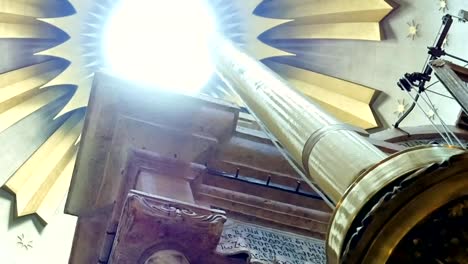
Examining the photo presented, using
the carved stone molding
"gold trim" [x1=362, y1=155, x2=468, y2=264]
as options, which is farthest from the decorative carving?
"gold trim" [x1=362, y1=155, x2=468, y2=264]

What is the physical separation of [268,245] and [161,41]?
868 cm

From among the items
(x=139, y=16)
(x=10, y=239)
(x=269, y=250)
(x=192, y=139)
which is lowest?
(x=10, y=239)

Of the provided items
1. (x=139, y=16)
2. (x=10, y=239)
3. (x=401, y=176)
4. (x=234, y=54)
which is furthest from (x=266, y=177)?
(x=139, y=16)

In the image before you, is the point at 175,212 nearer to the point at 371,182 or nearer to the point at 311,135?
the point at 311,135

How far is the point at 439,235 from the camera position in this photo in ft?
6.57

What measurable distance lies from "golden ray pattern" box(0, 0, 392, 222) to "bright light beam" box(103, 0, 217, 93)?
394 mm

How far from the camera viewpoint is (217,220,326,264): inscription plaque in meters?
4.15

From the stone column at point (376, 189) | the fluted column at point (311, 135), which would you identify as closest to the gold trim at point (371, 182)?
the stone column at point (376, 189)

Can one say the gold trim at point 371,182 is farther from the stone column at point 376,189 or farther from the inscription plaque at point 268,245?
the inscription plaque at point 268,245

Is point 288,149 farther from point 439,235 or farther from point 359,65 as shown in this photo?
point 359,65

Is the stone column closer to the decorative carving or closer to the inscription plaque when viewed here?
the decorative carving

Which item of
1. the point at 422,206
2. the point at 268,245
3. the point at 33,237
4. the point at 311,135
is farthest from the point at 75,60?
the point at 422,206

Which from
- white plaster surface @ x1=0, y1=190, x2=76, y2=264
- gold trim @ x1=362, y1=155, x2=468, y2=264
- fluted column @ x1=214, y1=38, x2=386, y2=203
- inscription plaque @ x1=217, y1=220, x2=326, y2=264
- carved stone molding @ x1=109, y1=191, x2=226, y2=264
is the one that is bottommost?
white plaster surface @ x1=0, y1=190, x2=76, y2=264

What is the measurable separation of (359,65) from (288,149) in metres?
6.83
